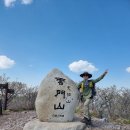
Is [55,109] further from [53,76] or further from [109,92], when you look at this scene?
[109,92]

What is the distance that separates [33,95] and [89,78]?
11.9 m

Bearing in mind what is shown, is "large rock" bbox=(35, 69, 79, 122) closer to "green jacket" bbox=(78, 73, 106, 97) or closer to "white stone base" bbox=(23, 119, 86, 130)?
"white stone base" bbox=(23, 119, 86, 130)

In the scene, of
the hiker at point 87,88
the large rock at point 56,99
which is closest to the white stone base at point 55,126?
the large rock at point 56,99

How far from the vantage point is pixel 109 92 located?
28.4 metres

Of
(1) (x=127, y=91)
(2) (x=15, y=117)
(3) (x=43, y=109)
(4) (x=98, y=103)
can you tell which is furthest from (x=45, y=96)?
(1) (x=127, y=91)

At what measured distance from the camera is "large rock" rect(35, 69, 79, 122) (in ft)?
33.3

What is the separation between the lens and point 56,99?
1016 cm

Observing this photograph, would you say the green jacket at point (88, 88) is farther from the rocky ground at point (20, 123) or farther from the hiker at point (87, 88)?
the rocky ground at point (20, 123)

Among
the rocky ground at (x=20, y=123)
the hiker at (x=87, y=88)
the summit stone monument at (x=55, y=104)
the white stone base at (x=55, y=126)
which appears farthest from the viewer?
the rocky ground at (x=20, y=123)

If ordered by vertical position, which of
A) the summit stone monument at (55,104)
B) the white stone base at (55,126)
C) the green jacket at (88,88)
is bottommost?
the white stone base at (55,126)

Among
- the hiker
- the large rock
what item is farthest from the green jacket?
the large rock

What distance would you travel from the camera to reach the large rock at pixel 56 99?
10.2 metres

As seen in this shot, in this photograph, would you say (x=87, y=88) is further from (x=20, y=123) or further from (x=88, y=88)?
(x=20, y=123)

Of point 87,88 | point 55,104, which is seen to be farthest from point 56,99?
point 87,88
